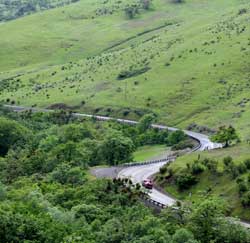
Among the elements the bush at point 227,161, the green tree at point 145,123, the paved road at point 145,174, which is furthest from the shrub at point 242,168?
the green tree at point 145,123

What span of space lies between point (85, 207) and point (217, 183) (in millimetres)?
27230

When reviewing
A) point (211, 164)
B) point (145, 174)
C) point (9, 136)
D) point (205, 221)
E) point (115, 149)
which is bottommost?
point (9, 136)

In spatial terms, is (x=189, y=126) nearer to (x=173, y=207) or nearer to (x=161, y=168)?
(x=161, y=168)

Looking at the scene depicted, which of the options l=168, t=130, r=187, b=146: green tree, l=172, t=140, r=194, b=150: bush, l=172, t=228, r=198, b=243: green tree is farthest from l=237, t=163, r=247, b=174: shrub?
l=168, t=130, r=187, b=146: green tree

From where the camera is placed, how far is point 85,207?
82750mm

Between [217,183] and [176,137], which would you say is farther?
[176,137]

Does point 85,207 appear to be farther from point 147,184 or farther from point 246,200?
point 147,184

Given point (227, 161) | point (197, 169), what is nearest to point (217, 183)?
point (227, 161)

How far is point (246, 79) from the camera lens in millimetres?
199500

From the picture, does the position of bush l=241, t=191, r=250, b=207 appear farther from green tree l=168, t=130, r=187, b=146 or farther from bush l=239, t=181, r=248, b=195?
green tree l=168, t=130, r=187, b=146

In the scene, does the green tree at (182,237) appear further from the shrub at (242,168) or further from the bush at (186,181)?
the bush at (186,181)

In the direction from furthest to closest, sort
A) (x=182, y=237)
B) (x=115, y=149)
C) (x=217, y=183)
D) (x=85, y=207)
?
(x=115, y=149), (x=217, y=183), (x=85, y=207), (x=182, y=237)

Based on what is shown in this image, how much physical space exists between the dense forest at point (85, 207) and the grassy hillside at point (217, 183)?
396 cm

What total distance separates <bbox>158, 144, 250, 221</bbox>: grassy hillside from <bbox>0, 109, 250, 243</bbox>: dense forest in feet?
13.0
